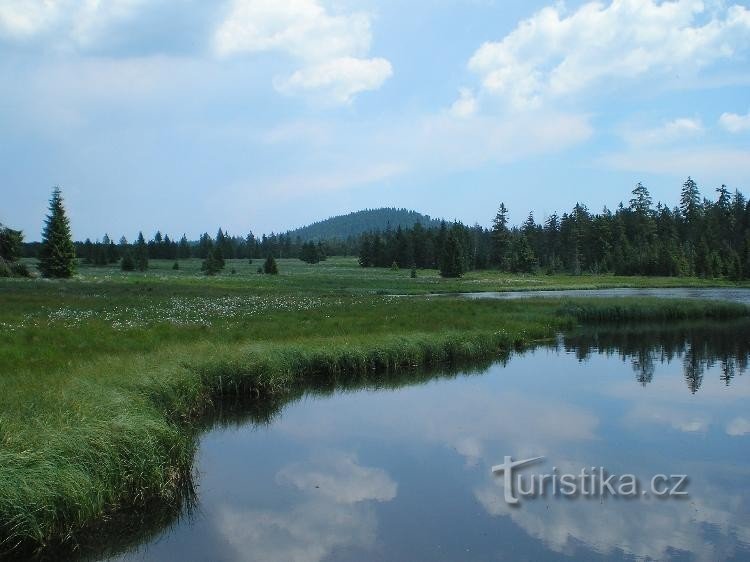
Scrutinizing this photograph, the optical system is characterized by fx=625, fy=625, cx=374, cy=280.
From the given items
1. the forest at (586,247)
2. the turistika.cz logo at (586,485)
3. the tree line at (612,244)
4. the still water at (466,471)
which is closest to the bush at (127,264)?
the forest at (586,247)

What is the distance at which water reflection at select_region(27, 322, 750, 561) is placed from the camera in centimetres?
982

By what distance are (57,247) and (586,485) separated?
6593cm

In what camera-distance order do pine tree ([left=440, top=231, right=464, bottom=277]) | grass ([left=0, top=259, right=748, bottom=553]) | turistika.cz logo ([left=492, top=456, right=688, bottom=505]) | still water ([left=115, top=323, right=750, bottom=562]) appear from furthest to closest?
pine tree ([left=440, top=231, right=464, bottom=277])
turistika.cz logo ([left=492, top=456, right=688, bottom=505])
still water ([left=115, top=323, right=750, bottom=562])
grass ([left=0, top=259, right=748, bottom=553])

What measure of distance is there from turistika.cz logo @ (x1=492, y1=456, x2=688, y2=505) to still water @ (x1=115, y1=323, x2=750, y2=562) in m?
0.21

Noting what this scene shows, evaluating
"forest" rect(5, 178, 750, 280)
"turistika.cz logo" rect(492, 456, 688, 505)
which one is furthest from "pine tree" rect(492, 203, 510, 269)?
"turistika.cz logo" rect(492, 456, 688, 505)

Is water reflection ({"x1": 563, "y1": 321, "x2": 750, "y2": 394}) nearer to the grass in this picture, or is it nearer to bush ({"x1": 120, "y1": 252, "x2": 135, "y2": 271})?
the grass

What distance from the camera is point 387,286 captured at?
72.3 m

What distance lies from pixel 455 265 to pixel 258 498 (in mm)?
87878

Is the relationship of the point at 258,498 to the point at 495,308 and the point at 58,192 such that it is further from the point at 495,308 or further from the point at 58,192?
the point at 58,192

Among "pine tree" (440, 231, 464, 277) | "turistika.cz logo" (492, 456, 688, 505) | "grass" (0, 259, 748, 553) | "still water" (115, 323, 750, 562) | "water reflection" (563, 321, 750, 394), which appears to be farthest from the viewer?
"pine tree" (440, 231, 464, 277)

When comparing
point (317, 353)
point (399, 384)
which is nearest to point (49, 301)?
point (317, 353)

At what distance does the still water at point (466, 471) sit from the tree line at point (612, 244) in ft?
261

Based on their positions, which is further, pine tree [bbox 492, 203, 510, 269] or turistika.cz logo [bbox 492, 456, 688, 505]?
pine tree [bbox 492, 203, 510, 269]

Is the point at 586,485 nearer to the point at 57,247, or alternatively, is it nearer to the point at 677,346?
the point at 677,346
